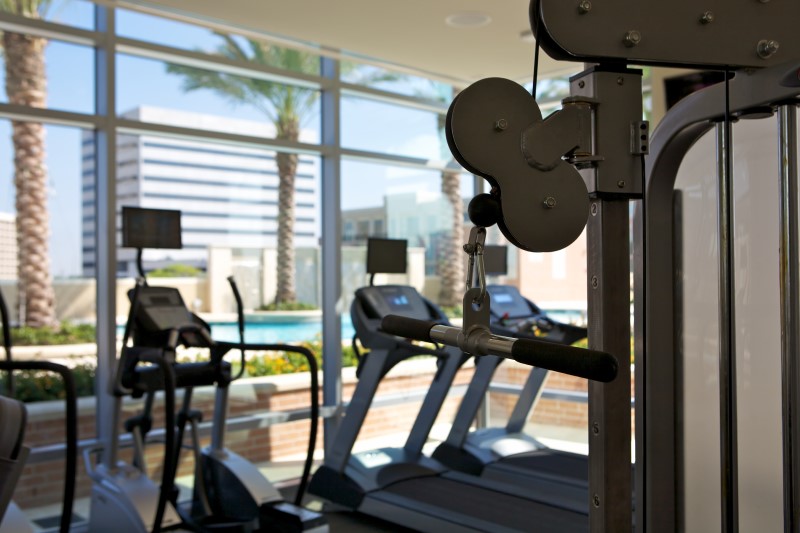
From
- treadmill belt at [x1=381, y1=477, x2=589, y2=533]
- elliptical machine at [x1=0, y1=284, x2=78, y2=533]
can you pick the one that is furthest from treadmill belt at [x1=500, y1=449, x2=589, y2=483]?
elliptical machine at [x1=0, y1=284, x2=78, y2=533]

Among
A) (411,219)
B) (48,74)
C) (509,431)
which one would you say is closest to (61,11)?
(48,74)

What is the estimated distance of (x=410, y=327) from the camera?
157 cm

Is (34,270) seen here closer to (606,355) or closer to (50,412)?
(50,412)

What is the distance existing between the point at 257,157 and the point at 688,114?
15.0 ft

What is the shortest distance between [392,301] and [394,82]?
2150 mm

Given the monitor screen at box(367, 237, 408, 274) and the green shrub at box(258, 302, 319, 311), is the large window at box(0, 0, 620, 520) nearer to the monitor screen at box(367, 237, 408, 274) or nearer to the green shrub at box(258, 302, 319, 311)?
the green shrub at box(258, 302, 319, 311)

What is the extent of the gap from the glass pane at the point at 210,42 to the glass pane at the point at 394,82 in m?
0.30

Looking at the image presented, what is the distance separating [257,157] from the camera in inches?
226

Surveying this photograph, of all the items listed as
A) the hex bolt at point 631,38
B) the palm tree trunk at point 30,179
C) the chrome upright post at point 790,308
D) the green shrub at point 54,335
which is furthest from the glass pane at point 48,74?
the chrome upright post at point 790,308

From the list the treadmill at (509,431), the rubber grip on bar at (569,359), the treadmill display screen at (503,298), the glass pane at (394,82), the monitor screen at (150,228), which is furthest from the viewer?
the glass pane at (394,82)

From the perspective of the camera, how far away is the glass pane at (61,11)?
180 inches

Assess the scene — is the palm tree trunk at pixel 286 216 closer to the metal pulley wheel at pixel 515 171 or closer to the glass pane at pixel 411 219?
the glass pane at pixel 411 219

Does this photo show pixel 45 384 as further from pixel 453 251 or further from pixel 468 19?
pixel 453 251

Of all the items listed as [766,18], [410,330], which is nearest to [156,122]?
[410,330]
